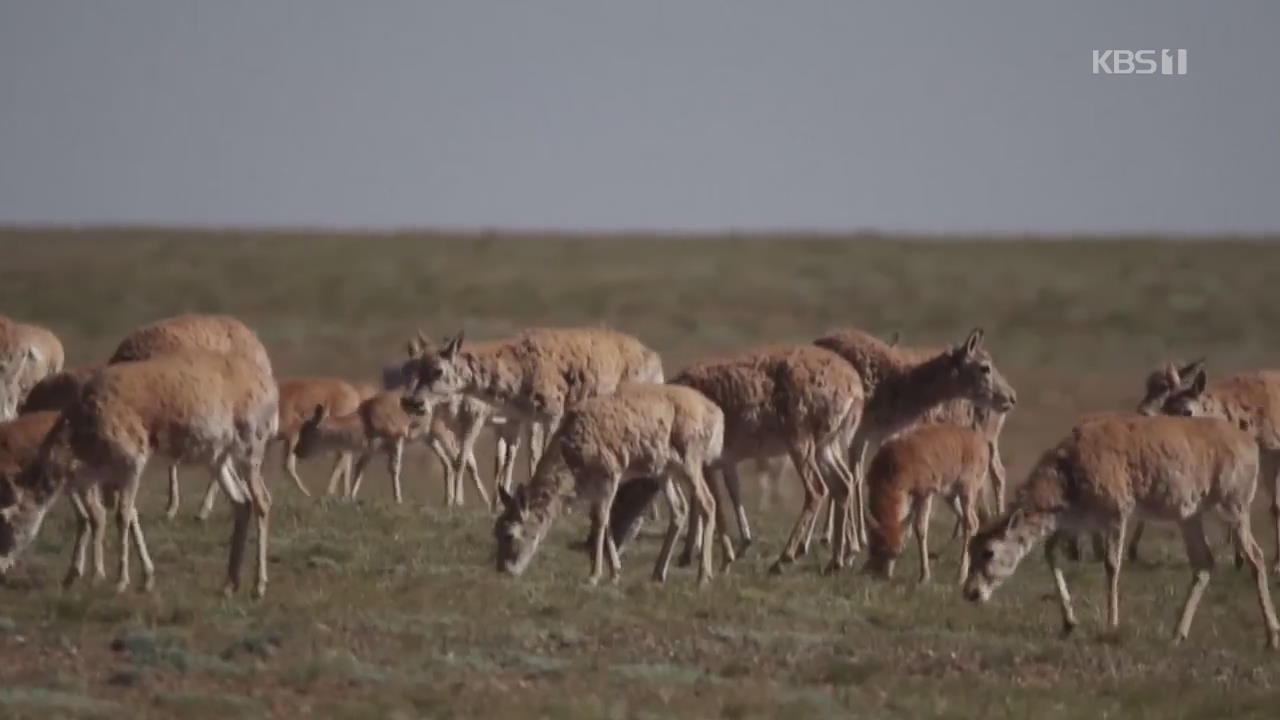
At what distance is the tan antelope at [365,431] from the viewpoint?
95.9 feet

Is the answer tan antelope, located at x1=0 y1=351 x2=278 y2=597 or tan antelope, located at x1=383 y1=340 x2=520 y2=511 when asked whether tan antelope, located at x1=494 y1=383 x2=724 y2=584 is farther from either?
tan antelope, located at x1=383 y1=340 x2=520 y2=511

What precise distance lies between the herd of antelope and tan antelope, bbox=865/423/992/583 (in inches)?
0.9

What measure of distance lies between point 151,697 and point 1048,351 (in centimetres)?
5731

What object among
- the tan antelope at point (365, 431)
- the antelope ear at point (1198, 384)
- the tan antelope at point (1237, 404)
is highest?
the antelope ear at point (1198, 384)

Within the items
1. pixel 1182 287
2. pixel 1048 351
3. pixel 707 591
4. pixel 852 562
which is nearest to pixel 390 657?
pixel 707 591

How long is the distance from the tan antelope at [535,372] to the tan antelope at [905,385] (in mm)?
2033

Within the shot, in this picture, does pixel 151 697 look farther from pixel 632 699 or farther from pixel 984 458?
pixel 984 458

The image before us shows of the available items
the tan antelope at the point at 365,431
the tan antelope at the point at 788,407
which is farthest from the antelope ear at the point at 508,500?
the tan antelope at the point at 365,431

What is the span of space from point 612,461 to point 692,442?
773 millimetres

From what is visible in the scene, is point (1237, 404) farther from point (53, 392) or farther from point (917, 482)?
point (53, 392)

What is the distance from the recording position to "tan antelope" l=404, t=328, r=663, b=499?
79.7 ft

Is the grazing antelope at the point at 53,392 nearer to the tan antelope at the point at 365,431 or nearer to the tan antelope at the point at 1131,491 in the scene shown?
the tan antelope at the point at 365,431

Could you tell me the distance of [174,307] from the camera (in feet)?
260

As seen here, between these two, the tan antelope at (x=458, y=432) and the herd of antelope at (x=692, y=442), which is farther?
the tan antelope at (x=458, y=432)
